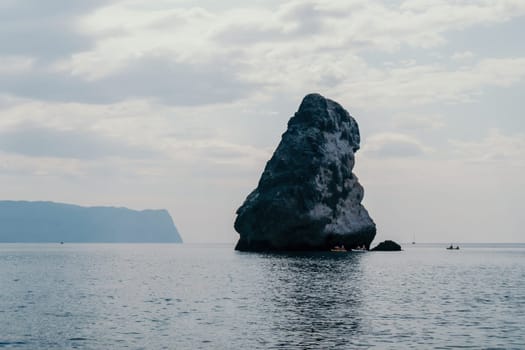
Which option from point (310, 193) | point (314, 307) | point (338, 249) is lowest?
point (314, 307)

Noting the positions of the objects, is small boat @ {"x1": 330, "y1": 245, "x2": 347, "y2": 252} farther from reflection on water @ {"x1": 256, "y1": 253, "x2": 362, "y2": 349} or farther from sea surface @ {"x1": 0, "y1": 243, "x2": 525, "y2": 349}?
sea surface @ {"x1": 0, "y1": 243, "x2": 525, "y2": 349}

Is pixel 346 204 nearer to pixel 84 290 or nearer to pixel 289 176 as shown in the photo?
pixel 289 176

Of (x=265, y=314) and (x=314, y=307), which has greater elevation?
(x=314, y=307)

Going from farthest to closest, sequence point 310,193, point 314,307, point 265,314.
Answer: point 310,193 → point 314,307 → point 265,314

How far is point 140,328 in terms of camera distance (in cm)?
4819

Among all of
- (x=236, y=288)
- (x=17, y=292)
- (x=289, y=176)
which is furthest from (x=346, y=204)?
(x=17, y=292)

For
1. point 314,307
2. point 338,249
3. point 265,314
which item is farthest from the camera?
point 338,249

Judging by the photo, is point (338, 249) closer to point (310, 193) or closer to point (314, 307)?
point (310, 193)

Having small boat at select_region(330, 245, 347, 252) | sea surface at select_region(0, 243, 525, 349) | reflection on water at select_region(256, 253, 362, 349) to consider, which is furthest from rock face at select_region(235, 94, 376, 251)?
sea surface at select_region(0, 243, 525, 349)

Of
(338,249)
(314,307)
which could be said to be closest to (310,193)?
(338,249)

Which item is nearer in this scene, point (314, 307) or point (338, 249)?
point (314, 307)

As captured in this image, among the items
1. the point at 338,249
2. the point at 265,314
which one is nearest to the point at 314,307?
the point at 265,314

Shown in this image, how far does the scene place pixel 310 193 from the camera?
175125 millimetres

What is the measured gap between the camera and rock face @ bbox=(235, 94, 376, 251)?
17438 cm
